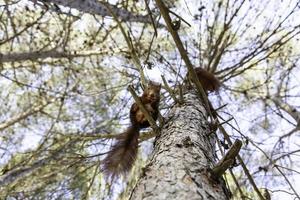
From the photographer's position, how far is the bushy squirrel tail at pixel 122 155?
1394mm

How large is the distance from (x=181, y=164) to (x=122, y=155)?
13.2 inches

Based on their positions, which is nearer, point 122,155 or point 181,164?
point 181,164

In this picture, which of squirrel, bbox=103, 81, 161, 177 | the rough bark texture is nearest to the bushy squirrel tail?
squirrel, bbox=103, 81, 161, 177

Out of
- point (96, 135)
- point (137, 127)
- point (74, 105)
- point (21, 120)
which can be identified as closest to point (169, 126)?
point (137, 127)

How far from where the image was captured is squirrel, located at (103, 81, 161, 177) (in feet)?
4.61

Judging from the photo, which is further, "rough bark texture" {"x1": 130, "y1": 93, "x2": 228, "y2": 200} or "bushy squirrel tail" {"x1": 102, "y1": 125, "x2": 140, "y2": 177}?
"bushy squirrel tail" {"x1": 102, "y1": 125, "x2": 140, "y2": 177}

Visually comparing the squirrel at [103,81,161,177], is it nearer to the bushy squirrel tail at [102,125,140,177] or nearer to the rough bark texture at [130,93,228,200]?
the bushy squirrel tail at [102,125,140,177]

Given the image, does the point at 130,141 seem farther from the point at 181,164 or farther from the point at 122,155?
the point at 181,164

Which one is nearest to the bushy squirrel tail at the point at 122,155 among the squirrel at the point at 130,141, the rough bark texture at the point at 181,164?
the squirrel at the point at 130,141

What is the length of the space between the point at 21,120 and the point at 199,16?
250 centimetres

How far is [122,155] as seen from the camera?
4.79ft

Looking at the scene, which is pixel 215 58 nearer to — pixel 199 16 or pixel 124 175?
pixel 199 16

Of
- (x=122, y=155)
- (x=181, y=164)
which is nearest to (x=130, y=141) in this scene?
(x=122, y=155)

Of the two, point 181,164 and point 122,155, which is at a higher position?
point 122,155
